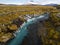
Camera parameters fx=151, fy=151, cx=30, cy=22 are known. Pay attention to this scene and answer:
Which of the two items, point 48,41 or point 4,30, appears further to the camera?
point 4,30

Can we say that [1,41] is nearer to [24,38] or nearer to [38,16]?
[24,38]

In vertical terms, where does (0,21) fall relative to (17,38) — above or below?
above

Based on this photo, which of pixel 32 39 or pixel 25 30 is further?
pixel 25 30

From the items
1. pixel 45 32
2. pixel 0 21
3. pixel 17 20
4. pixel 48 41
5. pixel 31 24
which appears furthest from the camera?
pixel 31 24

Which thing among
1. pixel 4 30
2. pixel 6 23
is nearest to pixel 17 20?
pixel 6 23

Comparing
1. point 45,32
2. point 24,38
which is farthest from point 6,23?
point 45,32

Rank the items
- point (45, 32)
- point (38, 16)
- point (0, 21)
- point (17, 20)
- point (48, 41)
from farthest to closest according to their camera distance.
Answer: point (38, 16), point (17, 20), point (0, 21), point (45, 32), point (48, 41)

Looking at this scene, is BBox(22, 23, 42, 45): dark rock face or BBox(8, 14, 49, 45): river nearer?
BBox(22, 23, 42, 45): dark rock face

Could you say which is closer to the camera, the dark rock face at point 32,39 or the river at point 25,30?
the dark rock face at point 32,39

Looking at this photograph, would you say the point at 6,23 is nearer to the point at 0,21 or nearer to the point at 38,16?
the point at 0,21
